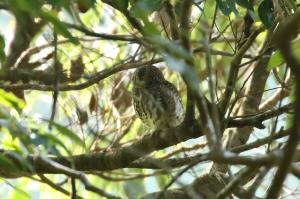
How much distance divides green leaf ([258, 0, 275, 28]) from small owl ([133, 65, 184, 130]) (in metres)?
1.40

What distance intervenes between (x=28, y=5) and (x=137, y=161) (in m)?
1.67

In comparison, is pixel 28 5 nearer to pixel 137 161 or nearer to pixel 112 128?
pixel 137 161

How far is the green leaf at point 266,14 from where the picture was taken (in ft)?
8.95

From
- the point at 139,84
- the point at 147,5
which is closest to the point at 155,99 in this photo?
the point at 139,84

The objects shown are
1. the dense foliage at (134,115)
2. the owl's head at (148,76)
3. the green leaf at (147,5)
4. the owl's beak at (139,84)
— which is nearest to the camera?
the dense foliage at (134,115)

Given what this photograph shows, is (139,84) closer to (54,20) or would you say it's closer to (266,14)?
(266,14)

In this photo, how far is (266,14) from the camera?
2.74 meters

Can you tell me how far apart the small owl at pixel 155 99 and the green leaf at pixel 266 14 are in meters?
1.40

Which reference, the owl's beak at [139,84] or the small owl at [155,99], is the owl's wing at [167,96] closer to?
the small owl at [155,99]

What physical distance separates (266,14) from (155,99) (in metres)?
1.64

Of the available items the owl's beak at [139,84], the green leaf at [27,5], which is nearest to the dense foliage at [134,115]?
the green leaf at [27,5]

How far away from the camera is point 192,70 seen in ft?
4.75

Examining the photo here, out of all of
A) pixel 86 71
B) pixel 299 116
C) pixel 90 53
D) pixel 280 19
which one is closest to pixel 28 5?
pixel 299 116

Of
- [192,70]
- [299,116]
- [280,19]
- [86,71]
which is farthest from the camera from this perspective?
[86,71]
